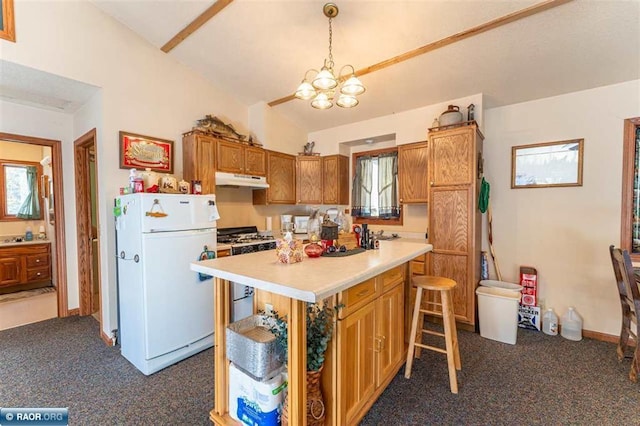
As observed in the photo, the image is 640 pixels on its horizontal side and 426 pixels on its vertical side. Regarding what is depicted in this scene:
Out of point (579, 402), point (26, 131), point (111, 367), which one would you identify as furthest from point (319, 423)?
point (26, 131)

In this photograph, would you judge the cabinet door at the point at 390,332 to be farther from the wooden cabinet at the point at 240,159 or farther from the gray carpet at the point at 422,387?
the wooden cabinet at the point at 240,159

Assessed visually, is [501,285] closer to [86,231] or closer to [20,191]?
[86,231]

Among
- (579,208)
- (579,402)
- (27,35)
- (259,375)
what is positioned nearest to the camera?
(259,375)

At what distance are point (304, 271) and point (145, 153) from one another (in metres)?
2.50

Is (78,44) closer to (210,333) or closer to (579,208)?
(210,333)

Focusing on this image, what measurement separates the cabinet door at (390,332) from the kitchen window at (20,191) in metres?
6.21

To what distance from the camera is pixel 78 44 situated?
255cm

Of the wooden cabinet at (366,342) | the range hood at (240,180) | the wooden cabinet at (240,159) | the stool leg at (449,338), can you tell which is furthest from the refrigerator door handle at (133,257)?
the stool leg at (449,338)

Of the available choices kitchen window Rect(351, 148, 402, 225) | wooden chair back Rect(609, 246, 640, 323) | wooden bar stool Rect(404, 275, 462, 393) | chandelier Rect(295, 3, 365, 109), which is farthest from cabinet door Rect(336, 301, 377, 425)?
kitchen window Rect(351, 148, 402, 225)

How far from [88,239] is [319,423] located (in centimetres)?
360

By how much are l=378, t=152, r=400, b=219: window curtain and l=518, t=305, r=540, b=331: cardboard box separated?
71.5 inches

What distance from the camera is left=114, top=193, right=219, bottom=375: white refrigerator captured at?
7.67 ft

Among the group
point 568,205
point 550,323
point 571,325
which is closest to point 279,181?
point 568,205

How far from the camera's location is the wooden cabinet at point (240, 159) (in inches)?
137
